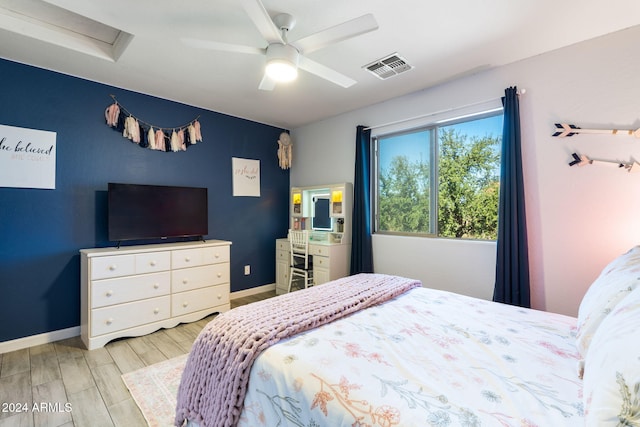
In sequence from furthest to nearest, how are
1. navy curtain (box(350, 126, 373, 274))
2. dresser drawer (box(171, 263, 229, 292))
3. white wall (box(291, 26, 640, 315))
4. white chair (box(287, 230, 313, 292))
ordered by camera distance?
1. white chair (box(287, 230, 313, 292))
2. navy curtain (box(350, 126, 373, 274))
3. dresser drawer (box(171, 263, 229, 292))
4. white wall (box(291, 26, 640, 315))

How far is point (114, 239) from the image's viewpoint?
2.82 meters

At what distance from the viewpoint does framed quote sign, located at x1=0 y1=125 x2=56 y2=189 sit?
2.47 meters

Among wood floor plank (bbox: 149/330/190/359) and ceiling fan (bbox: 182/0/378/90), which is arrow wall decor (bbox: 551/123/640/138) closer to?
ceiling fan (bbox: 182/0/378/90)

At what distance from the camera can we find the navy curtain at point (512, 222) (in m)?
2.41

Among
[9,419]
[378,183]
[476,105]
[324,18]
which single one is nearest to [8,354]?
[9,419]

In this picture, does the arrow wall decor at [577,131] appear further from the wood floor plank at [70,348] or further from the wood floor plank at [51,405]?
the wood floor plank at [70,348]

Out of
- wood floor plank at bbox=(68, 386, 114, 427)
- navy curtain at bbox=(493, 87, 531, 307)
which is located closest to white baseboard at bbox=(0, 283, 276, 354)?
wood floor plank at bbox=(68, 386, 114, 427)

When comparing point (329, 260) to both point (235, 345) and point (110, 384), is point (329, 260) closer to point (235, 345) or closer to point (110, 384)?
point (110, 384)

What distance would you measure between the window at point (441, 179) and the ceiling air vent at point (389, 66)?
Result: 786 mm

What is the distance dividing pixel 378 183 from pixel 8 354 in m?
3.91

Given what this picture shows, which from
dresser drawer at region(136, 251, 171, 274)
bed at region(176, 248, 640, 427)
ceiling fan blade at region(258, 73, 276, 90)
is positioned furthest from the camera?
dresser drawer at region(136, 251, 171, 274)

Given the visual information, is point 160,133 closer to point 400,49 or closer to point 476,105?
point 400,49

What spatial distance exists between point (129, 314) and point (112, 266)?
48 cm

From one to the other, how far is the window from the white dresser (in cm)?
209
